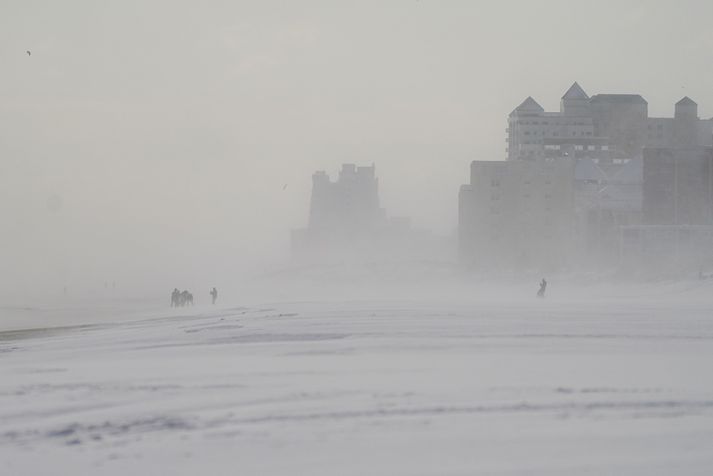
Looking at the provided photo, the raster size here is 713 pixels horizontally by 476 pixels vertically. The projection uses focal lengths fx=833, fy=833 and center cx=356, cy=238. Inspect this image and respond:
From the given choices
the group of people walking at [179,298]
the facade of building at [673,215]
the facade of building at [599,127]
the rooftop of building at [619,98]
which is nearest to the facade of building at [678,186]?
the facade of building at [673,215]

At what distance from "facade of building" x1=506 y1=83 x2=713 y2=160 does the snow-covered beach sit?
10864 cm

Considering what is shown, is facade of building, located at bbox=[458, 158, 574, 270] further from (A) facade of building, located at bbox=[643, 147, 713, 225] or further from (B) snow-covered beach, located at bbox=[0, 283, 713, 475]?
(B) snow-covered beach, located at bbox=[0, 283, 713, 475]

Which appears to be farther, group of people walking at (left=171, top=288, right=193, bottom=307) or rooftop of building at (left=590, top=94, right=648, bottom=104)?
rooftop of building at (left=590, top=94, right=648, bottom=104)

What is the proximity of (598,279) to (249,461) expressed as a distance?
6668cm

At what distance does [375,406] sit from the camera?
11086 millimetres

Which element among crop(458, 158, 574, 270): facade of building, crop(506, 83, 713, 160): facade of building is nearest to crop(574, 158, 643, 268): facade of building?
crop(458, 158, 574, 270): facade of building

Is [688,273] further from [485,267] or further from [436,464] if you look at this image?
[436,464]

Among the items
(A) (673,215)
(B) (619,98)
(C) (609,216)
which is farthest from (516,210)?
(B) (619,98)

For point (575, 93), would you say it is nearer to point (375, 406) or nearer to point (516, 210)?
point (516, 210)

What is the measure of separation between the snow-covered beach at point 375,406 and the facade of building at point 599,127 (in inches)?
4277

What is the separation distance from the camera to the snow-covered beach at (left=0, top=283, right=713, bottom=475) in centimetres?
864

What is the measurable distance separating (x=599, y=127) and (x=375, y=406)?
132m

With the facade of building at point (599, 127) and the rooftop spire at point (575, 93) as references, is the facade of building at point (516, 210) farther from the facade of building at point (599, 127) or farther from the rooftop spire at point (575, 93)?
the rooftop spire at point (575, 93)

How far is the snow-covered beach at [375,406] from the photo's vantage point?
340 inches
